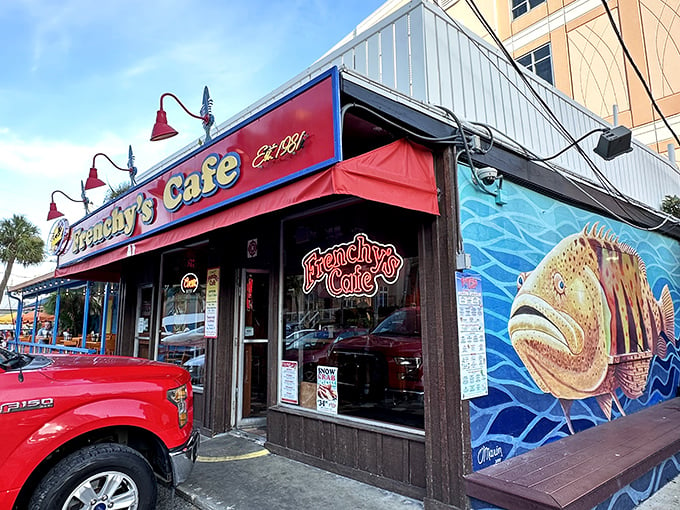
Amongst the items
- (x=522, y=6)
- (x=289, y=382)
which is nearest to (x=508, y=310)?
(x=289, y=382)

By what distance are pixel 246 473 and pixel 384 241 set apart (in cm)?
275

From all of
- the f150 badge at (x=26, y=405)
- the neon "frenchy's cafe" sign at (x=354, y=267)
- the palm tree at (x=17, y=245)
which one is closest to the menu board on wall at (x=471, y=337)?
the neon "frenchy's cafe" sign at (x=354, y=267)

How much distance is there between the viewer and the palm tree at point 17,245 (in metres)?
26.6

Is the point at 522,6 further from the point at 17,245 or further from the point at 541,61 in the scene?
the point at 17,245

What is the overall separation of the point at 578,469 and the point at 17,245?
3174 centimetres

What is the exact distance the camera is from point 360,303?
469 cm

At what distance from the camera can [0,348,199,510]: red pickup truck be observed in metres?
2.70

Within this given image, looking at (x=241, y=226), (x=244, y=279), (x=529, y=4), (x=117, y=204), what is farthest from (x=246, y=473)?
(x=529, y=4)

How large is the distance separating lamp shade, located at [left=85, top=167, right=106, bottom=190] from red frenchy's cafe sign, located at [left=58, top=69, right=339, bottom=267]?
5.44ft

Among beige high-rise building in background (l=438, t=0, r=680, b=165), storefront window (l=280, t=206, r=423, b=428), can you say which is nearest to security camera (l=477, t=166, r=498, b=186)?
storefront window (l=280, t=206, r=423, b=428)

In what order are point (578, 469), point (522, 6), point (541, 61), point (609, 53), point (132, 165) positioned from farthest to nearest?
point (522, 6), point (541, 61), point (609, 53), point (132, 165), point (578, 469)

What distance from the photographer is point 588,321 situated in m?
5.29

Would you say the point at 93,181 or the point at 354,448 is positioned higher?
the point at 93,181

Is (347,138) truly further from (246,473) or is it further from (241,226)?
(246,473)
